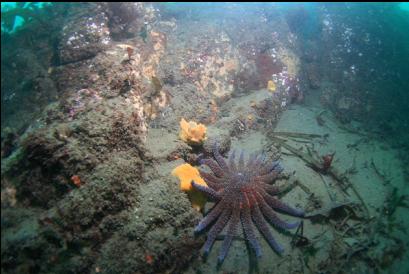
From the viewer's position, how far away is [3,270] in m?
2.79

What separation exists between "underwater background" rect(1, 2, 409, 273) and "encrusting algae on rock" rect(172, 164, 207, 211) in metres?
0.02

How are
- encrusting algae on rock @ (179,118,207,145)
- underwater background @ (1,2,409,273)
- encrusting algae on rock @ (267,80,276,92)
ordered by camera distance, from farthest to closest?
encrusting algae on rock @ (267,80,276,92), encrusting algae on rock @ (179,118,207,145), underwater background @ (1,2,409,273)

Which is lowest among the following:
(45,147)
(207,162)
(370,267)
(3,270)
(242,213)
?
(370,267)

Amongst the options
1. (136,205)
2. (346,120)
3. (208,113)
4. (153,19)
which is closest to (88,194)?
(136,205)

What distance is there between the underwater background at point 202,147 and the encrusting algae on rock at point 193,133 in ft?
0.09

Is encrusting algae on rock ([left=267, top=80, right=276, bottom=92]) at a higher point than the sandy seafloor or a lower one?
higher

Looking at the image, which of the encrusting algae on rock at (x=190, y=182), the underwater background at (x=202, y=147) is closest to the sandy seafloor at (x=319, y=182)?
the underwater background at (x=202, y=147)

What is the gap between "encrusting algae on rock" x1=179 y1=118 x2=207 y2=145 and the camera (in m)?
4.83

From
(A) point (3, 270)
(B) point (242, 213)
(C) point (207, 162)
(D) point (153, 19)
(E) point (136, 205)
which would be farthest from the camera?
(D) point (153, 19)

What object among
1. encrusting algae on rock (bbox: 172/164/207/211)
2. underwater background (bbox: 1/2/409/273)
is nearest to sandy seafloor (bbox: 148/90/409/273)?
underwater background (bbox: 1/2/409/273)

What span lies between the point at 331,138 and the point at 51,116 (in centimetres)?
602

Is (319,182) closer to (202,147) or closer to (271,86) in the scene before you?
(202,147)

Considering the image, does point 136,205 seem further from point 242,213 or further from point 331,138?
point 331,138

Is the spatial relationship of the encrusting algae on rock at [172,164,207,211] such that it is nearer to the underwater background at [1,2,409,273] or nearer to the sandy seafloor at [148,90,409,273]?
the underwater background at [1,2,409,273]
